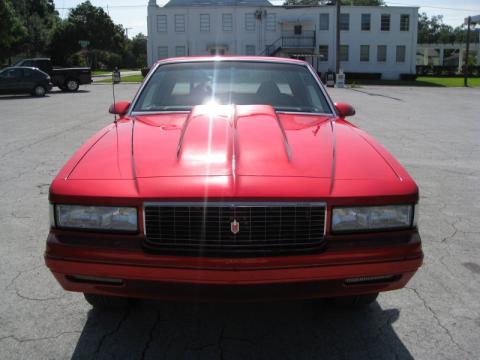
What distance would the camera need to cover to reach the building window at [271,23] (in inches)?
1986

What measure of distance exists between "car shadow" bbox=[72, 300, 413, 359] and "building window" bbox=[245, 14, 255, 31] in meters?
49.9

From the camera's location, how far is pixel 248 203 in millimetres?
2223

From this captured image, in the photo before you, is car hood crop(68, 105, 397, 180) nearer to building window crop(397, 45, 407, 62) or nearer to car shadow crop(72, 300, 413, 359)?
car shadow crop(72, 300, 413, 359)

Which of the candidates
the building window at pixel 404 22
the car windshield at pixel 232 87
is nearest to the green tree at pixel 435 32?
the building window at pixel 404 22

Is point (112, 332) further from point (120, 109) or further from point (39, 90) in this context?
point (39, 90)

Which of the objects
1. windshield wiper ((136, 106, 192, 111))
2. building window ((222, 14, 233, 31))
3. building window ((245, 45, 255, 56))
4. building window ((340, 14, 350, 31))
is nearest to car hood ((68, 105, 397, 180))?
windshield wiper ((136, 106, 192, 111))

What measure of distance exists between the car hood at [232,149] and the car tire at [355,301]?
0.82 metres

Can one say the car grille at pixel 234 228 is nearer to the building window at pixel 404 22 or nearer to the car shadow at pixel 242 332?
the car shadow at pixel 242 332

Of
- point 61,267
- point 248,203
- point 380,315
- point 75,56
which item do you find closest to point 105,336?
point 61,267

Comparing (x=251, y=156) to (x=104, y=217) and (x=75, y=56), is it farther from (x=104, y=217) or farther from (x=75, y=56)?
(x=75, y=56)

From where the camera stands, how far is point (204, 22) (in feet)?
165

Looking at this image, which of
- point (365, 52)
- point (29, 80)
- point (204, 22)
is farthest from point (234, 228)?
point (365, 52)

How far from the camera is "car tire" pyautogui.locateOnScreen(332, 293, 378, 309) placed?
2924 mm

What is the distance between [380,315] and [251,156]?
129cm
